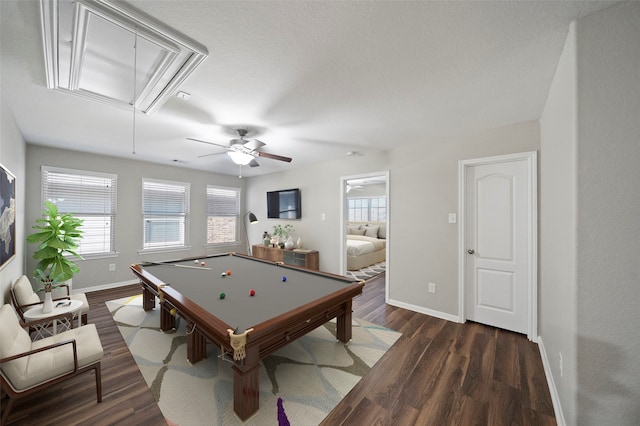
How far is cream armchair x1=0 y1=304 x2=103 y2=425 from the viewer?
45.8 inches

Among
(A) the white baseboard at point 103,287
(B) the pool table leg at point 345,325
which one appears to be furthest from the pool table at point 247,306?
(A) the white baseboard at point 103,287

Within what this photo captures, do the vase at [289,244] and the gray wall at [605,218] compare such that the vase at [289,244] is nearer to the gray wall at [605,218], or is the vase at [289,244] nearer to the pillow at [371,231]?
the pillow at [371,231]

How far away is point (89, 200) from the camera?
13.0 ft

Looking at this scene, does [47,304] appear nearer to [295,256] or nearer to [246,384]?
[246,384]

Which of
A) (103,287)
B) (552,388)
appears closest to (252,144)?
(552,388)

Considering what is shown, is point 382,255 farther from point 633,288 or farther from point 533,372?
point 633,288

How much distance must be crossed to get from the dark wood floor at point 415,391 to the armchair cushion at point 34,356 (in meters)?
0.33

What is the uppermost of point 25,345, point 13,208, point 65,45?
point 65,45

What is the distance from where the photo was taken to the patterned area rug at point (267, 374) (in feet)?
4.52

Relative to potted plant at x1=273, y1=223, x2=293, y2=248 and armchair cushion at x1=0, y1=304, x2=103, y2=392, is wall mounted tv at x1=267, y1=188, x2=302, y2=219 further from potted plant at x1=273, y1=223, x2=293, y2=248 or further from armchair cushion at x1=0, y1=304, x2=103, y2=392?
armchair cushion at x1=0, y1=304, x2=103, y2=392

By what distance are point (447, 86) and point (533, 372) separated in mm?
2717

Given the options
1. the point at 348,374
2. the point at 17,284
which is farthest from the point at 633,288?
the point at 17,284

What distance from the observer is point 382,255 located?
6.61 m

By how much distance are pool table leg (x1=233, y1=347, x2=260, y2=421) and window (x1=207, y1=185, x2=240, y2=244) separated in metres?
5.06
